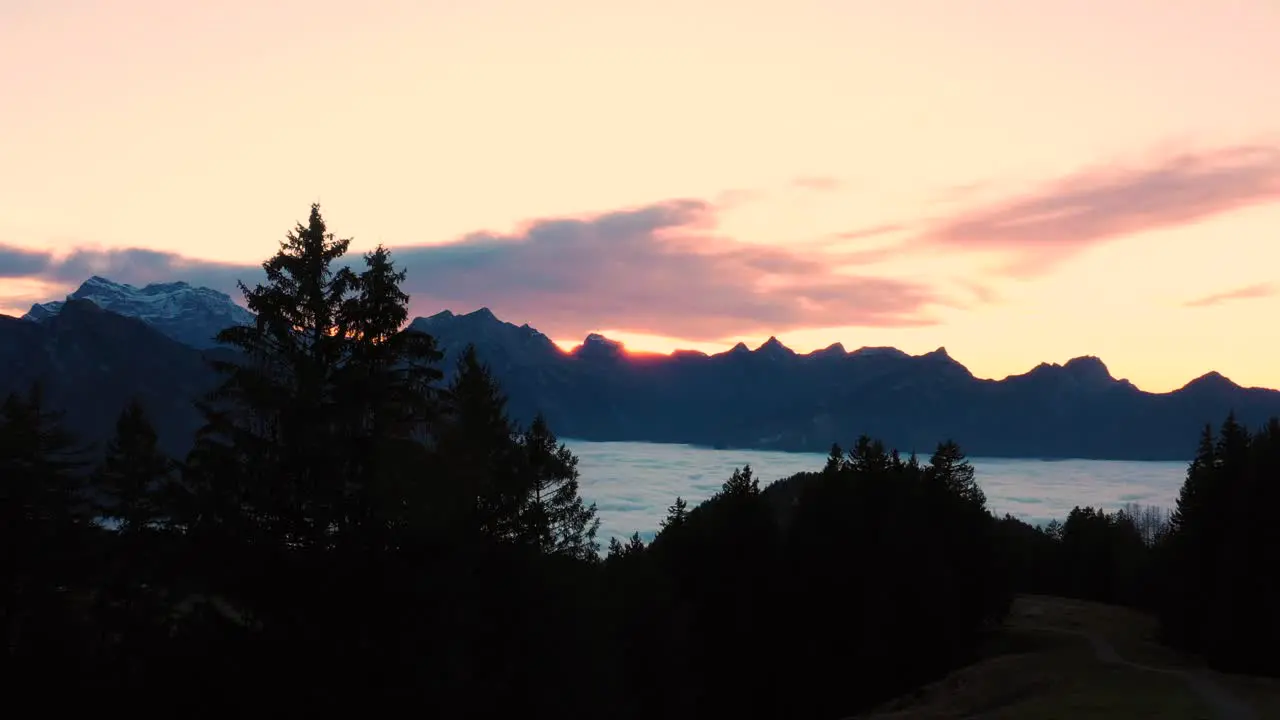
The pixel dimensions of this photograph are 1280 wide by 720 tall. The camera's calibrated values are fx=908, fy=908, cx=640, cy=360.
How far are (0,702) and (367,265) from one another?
20.3 meters

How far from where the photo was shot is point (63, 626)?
31688mm

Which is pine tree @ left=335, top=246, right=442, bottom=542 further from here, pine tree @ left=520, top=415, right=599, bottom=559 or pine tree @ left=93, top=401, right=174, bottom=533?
pine tree @ left=93, top=401, right=174, bottom=533

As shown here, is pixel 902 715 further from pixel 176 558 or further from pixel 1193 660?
pixel 176 558

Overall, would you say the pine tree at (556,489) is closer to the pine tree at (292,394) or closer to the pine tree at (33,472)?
the pine tree at (33,472)

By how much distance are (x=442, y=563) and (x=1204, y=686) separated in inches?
1536

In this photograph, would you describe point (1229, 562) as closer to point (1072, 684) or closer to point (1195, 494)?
point (1195, 494)

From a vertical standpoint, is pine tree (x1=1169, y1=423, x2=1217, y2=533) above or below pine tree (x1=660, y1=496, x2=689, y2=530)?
above

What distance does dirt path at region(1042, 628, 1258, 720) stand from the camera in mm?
35625

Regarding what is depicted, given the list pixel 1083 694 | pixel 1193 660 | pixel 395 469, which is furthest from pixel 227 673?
pixel 1193 660

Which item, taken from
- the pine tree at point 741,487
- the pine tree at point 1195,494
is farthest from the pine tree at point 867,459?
the pine tree at point 1195,494

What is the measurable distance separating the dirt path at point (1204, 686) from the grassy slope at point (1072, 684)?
33 cm

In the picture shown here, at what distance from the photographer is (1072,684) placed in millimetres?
44625

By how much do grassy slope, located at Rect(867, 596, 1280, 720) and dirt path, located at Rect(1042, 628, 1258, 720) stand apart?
1.07 ft

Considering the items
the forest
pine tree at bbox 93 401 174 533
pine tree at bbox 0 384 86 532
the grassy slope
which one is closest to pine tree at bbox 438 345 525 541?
the forest
